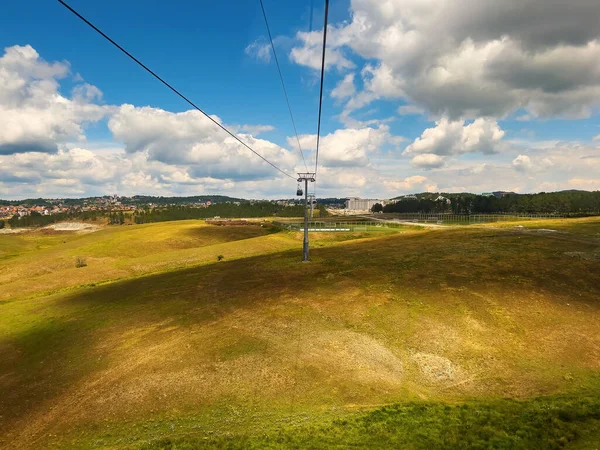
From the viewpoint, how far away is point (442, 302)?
3219 cm

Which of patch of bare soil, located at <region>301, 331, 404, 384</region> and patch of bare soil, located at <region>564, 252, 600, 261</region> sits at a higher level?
patch of bare soil, located at <region>564, 252, 600, 261</region>

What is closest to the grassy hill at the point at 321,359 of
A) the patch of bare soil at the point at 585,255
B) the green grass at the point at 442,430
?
the green grass at the point at 442,430

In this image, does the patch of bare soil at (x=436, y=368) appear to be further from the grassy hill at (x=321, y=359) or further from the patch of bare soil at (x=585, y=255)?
the patch of bare soil at (x=585, y=255)

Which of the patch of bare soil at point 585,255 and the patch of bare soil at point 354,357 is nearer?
the patch of bare soil at point 354,357

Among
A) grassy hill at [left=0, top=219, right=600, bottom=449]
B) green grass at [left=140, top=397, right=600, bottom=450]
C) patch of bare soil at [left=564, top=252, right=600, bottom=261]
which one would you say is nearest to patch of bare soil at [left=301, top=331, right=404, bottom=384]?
grassy hill at [left=0, top=219, right=600, bottom=449]

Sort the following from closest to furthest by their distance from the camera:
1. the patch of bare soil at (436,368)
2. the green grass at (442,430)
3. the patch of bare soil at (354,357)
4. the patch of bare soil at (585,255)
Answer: the green grass at (442,430)
the patch of bare soil at (436,368)
the patch of bare soil at (354,357)
the patch of bare soil at (585,255)

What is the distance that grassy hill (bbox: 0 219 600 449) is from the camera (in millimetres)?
16672

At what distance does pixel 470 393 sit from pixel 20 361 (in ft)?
107

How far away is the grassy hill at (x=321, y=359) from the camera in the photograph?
16.7m

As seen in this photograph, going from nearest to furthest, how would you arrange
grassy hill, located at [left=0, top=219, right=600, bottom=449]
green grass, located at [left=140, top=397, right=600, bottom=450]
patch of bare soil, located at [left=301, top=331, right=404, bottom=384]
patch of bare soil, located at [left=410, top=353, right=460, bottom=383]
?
1. green grass, located at [left=140, top=397, right=600, bottom=450]
2. grassy hill, located at [left=0, top=219, right=600, bottom=449]
3. patch of bare soil, located at [left=410, top=353, right=460, bottom=383]
4. patch of bare soil, located at [left=301, top=331, right=404, bottom=384]

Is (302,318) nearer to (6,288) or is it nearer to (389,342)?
(389,342)

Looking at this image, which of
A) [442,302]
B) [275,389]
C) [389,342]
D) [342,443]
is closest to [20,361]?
[275,389]

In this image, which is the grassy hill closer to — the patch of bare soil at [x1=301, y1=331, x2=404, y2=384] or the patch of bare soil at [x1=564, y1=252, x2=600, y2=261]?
the patch of bare soil at [x1=301, y1=331, x2=404, y2=384]

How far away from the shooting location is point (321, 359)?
2352 centimetres
